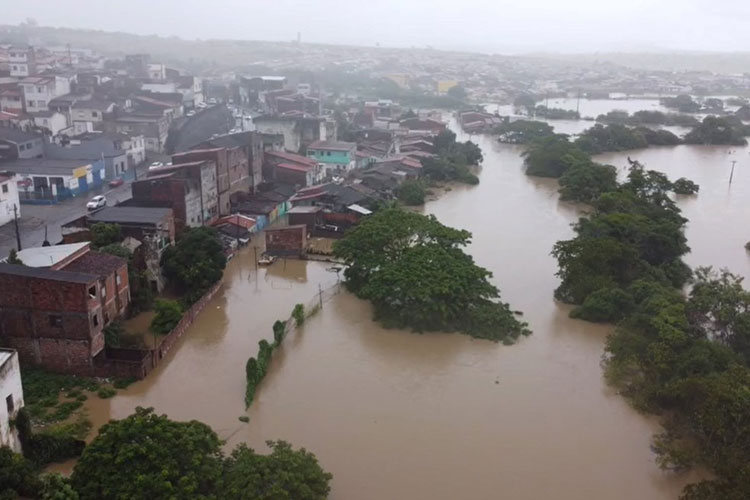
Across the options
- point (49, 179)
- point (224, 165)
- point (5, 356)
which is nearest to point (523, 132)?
point (224, 165)

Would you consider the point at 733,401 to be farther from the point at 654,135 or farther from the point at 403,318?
the point at 654,135

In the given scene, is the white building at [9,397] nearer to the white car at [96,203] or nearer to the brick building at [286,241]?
the brick building at [286,241]

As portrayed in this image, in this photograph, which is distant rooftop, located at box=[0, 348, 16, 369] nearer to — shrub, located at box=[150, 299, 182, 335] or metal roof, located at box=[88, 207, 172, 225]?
shrub, located at box=[150, 299, 182, 335]

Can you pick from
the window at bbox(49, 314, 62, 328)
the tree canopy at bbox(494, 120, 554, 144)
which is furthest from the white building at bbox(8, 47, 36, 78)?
the window at bbox(49, 314, 62, 328)

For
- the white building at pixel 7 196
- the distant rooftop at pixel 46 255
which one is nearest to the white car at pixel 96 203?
the white building at pixel 7 196

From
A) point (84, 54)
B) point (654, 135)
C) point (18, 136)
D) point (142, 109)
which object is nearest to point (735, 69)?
point (654, 135)

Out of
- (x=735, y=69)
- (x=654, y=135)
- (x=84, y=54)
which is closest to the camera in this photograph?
(x=654, y=135)

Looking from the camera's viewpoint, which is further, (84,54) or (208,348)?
(84,54)
